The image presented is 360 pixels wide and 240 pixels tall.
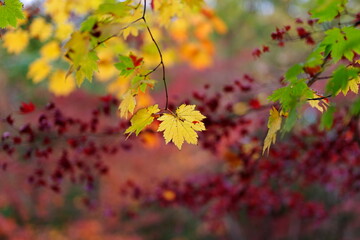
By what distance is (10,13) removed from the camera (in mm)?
1719

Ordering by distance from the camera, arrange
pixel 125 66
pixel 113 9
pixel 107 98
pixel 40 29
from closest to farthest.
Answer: pixel 113 9, pixel 125 66, pixel 107 98, pixel 40 29

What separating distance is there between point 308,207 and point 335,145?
1.66m

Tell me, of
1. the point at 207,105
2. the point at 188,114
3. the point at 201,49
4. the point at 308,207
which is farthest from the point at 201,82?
the point at 188,114

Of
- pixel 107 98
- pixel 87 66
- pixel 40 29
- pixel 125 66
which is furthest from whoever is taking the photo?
pixel 40 29

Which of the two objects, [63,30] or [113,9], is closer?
[113,9]

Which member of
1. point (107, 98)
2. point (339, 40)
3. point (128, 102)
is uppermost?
point (107, 98)

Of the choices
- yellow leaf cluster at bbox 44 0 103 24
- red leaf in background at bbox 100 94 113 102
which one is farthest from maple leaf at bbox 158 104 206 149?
yellow leaf cluster at bbox 44 0 103 24

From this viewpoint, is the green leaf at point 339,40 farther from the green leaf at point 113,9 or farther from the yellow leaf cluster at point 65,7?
the yellow leaf cluster at point 65,7

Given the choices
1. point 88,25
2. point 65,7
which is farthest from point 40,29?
point 88,25

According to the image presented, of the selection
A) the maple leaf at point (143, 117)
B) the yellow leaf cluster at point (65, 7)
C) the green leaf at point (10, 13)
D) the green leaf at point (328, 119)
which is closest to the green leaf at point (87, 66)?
Answer: the maple leaf at point (143, 117)

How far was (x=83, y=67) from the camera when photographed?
1.54 meters

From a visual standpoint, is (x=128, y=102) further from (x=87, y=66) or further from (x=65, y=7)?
(x=65, y=7)

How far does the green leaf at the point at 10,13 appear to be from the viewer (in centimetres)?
170

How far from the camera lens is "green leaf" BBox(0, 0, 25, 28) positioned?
1.70 metres
